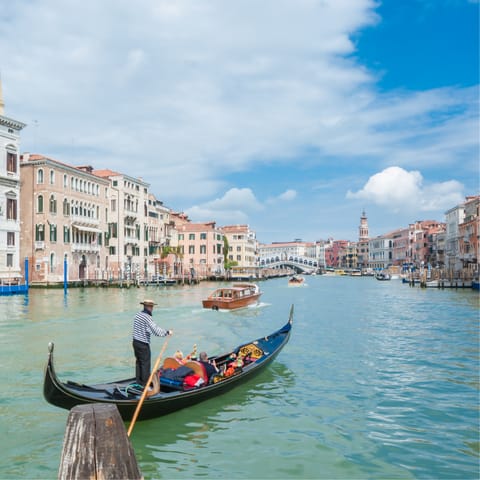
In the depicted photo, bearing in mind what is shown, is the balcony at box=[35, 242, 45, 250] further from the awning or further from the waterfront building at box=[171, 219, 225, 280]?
the waterfront building at box=[171, 219, 225, 280]

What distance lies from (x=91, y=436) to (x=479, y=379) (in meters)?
7.50

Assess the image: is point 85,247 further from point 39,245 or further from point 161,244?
point 161,244

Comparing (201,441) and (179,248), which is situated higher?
(179,248)

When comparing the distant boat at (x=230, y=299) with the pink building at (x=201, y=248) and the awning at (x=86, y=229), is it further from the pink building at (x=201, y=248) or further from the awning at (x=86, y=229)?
the pink building at (x=201, y=248)

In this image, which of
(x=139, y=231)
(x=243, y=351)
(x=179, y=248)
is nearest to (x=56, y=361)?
(x=243, y=351)

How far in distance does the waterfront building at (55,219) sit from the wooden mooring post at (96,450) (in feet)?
92.3

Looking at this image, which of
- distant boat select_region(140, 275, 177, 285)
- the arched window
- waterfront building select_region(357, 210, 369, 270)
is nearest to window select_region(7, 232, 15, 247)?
the arched window

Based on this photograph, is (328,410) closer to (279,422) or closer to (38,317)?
(279,422)

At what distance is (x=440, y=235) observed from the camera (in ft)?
212

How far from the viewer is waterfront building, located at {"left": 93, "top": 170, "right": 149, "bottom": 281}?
3797 centimetres

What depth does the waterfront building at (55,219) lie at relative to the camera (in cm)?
3045

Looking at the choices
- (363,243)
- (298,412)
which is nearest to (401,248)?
(363,243)

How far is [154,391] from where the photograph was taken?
5.49 meters

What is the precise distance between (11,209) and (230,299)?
13.5 meters
